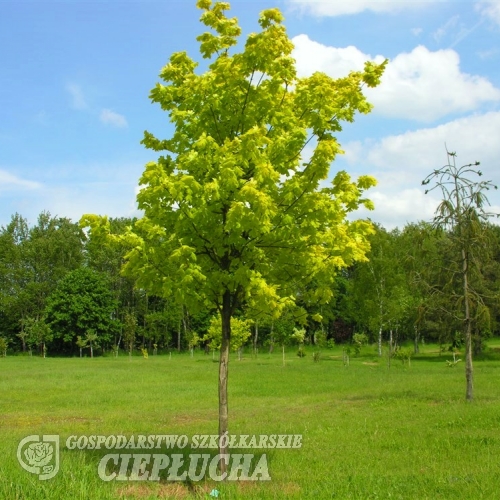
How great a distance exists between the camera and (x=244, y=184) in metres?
7.26

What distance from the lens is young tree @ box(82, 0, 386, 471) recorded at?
7.09 m

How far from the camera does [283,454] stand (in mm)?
9602

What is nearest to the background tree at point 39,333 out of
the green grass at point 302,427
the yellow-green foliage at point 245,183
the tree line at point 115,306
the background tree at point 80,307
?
the tree line at point 115,306

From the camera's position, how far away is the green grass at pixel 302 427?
279 inches

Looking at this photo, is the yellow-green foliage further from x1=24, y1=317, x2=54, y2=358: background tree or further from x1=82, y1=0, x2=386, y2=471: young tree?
x1=24, y1=317, x2=54, y2=358: background tree

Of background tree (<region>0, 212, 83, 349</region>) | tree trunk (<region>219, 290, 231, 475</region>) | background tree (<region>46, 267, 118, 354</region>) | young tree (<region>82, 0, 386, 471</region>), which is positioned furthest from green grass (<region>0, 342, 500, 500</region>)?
background tree (<region>0, 212, 83, 349</region>)

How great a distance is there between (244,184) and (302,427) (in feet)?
24.2

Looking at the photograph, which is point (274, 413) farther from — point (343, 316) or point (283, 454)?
point (343, 316)

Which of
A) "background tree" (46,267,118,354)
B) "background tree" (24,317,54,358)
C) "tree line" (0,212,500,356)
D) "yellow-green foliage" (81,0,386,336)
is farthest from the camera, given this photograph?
"background tree" (46,267,118,354)

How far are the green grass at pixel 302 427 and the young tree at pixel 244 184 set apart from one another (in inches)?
72.8

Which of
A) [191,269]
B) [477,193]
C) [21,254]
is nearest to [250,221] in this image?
[191,269]

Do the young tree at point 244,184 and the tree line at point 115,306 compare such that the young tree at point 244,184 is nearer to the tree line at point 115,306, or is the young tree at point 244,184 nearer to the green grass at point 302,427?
the green grass at point 302,427

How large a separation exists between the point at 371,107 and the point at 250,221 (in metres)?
2.74

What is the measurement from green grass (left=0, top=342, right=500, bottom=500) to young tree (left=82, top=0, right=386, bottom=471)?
185 cm
